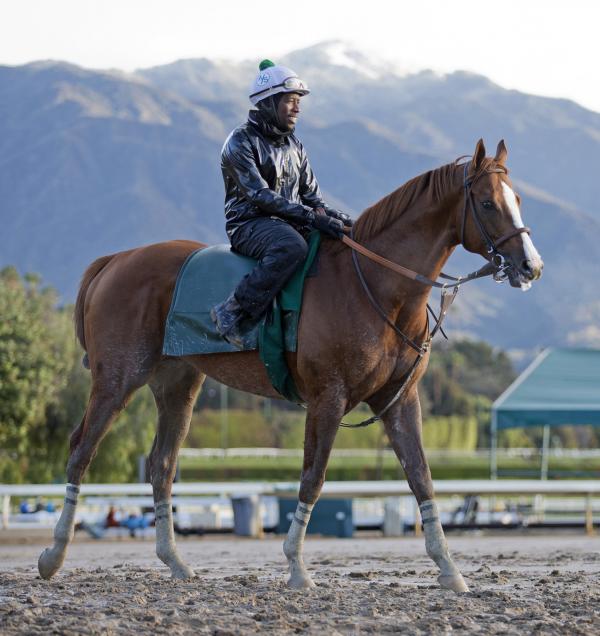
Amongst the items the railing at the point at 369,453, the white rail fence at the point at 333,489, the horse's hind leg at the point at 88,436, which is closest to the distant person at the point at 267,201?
the horse's hind leg at the point at 88,436

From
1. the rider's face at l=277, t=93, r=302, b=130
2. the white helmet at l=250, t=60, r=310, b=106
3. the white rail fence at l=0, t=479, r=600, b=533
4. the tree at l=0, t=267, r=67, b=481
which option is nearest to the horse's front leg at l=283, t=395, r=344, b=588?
the rider's face at l=277, t=93, r=302, b=130

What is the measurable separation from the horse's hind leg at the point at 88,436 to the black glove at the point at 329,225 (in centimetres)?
200

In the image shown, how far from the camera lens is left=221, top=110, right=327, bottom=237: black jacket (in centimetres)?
915

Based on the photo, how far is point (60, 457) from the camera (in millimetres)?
38500

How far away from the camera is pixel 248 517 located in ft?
66.9

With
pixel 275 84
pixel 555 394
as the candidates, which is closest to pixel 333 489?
pixel 555 394

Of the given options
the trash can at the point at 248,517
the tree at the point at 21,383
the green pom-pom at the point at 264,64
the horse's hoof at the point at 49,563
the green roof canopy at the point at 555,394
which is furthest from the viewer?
the tree at the point at 21,383

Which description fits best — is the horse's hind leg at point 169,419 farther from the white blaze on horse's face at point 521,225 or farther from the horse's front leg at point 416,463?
the white blaze on horse's face at point 521,225

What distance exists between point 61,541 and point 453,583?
299cm

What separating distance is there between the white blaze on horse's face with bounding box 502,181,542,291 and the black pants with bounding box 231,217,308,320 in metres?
1.47

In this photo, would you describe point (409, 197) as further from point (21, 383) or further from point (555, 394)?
point (21, 383)

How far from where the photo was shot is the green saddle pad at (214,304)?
354 inches

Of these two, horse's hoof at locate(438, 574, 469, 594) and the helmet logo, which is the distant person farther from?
horse's hoof at locate(438, 574, 469, 594)

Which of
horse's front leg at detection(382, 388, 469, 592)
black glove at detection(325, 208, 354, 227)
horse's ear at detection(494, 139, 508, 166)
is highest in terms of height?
horse's ear at detection(494, 139, 508, 166)
